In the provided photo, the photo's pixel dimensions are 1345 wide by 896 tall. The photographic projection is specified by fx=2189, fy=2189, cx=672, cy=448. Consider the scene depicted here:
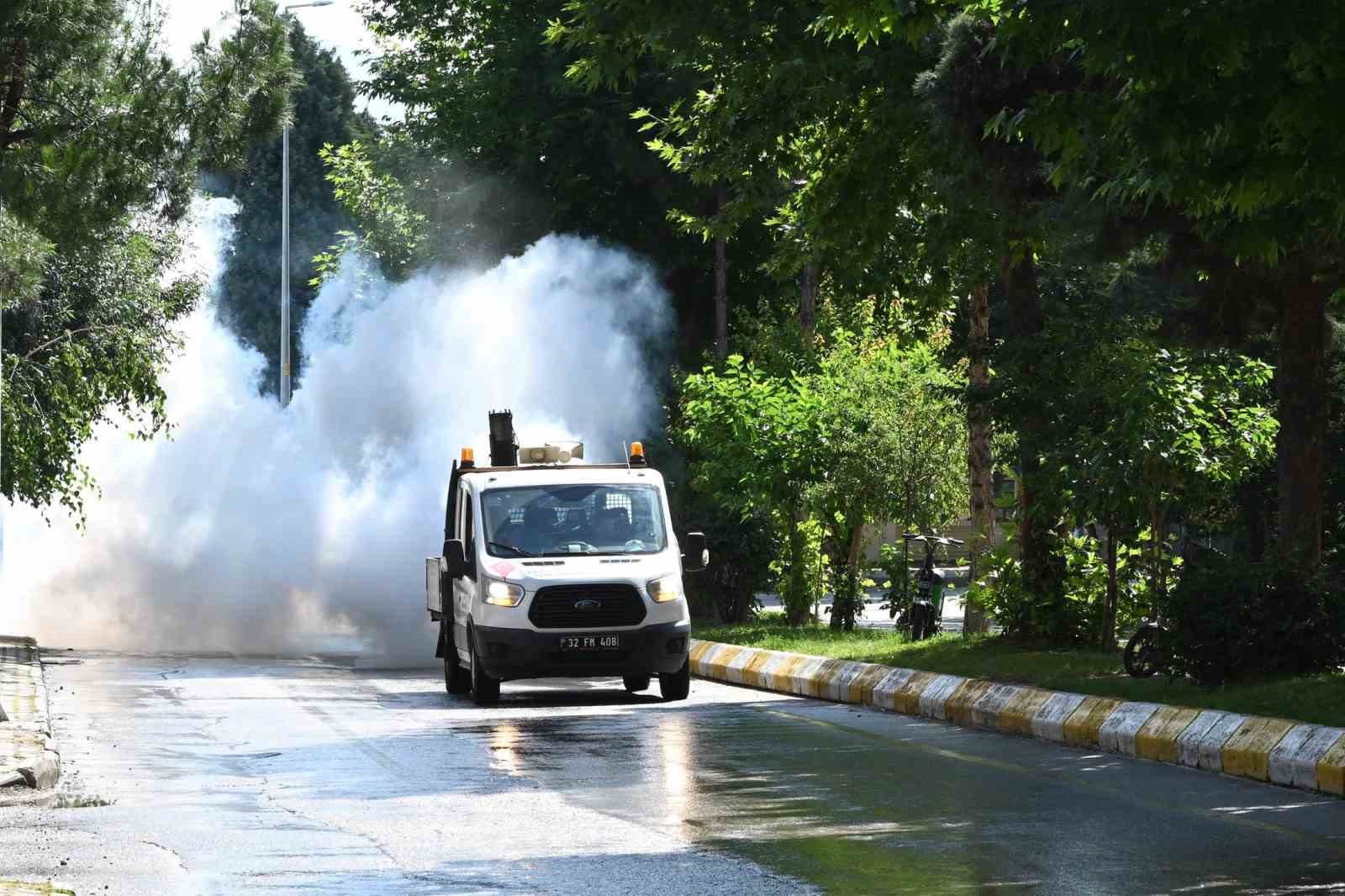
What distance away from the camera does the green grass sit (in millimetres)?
15195

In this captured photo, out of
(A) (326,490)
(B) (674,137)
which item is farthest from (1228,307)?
(A) (326,490)

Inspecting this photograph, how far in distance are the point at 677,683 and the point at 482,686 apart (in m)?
1.86

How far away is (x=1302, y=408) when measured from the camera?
62.1ft

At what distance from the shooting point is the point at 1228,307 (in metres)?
19.8

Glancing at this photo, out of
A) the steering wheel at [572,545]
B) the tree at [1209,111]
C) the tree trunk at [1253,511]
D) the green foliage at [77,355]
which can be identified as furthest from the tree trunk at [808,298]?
the tree at [1209,111]

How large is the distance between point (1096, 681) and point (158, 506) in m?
23.8

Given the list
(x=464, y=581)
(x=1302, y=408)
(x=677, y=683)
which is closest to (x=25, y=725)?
(x=464, y=581)

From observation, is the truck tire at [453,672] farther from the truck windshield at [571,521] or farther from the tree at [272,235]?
the tree at [272,235]

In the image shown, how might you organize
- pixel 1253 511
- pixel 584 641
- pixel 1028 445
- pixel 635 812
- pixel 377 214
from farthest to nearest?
1. pixel 377 214
2. pixel 1253 511
3. pixel 1028 445
4. pixel 584 641
5. pixel 635 812

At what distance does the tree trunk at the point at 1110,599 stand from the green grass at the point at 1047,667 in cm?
15

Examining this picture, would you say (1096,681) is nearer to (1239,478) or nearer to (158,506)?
(1239,478)

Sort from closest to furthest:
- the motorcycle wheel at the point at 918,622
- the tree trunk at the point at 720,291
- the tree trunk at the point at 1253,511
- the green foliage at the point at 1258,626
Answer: the green foliage at the point at 1258,626
the motorcycle wheel at the point at 918,622
the tree trunk at the point at 720,291
the tree trunk at the point at 1253,511

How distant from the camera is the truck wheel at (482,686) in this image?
67.8 feet

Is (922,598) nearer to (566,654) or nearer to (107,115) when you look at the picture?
(566,654)
